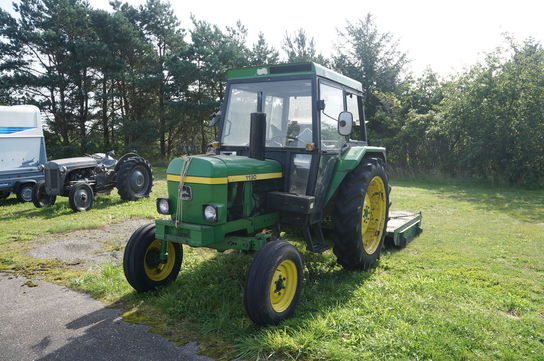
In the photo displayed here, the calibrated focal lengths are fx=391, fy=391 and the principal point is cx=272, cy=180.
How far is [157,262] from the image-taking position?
3979 mm

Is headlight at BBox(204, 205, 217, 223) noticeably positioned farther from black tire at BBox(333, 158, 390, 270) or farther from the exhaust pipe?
black tire at BBox(333, 158, 390, 270)

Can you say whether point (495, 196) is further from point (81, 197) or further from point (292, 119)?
point (81, 197)

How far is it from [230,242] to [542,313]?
287 centimetres

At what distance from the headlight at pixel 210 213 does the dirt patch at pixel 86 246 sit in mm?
2290

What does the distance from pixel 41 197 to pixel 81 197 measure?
144cm

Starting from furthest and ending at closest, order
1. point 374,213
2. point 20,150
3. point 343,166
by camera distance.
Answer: point 20,150 < point 374,213 < point 343,166

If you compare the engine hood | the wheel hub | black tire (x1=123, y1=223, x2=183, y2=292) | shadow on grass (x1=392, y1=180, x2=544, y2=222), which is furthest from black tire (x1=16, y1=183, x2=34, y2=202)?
shadow on grass (x1=392, y1=180, x2=544, y2=222)

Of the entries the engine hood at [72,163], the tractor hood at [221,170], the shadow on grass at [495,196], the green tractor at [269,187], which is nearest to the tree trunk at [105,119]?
the engine hood at [72,163]

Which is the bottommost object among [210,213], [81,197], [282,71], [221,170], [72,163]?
[81,197]

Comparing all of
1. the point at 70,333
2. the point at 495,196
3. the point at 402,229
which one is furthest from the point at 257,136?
the point at 495,196

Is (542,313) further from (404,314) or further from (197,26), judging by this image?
(197,26)

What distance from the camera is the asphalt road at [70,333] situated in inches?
113

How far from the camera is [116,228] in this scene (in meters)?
6.96

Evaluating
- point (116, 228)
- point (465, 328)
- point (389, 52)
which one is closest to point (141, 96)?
point (389, 52)
